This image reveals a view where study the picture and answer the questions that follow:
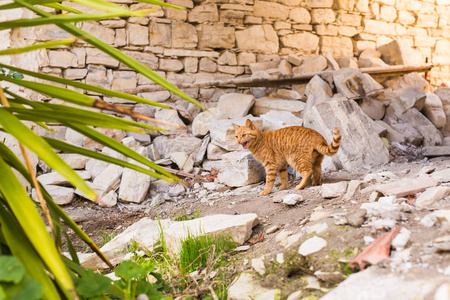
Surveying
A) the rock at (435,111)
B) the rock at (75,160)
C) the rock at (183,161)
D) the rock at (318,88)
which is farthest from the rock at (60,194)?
the rock at (435,111)

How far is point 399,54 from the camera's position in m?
6.32

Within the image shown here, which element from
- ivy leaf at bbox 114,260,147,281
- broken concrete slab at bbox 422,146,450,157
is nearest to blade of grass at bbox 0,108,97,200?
ivy leaf at bbox 114,260,147,281

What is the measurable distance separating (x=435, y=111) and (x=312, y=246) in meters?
4.85

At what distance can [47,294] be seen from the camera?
815mm

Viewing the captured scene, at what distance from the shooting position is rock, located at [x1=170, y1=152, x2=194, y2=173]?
402 centimetres

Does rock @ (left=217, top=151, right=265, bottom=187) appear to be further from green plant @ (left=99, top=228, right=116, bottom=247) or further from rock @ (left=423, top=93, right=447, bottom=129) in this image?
rock @ (left=423, top=93, right=447, bottom=129)

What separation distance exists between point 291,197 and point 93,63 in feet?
11.3

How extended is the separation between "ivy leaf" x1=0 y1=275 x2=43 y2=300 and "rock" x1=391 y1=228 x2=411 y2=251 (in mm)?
1042

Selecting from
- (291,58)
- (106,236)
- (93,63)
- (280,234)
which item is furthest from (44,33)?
(280,234)

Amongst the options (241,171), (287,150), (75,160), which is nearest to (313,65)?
(241,171)

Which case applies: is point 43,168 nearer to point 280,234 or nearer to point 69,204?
point 69,204

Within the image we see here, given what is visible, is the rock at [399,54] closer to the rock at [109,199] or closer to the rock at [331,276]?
the rock at [109,199]

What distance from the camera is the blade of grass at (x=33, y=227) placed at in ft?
2.35

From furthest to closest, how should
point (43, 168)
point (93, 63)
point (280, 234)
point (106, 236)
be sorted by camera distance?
1. point (93, 63)
2. point (43, 168)
3. point (106, 236)
4. point (280, 234)
